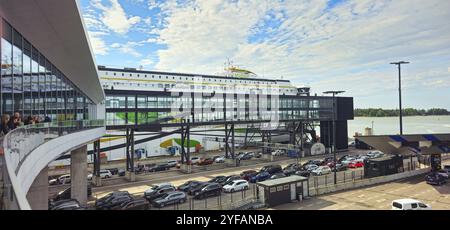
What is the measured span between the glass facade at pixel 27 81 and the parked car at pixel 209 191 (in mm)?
10704

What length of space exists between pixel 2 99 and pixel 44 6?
356 cm

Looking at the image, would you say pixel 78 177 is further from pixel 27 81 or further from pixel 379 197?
pixel 379 197

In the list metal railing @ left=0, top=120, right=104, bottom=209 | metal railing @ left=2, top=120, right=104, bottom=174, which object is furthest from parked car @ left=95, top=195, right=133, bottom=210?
metal railing @ left=2, top=120, right=104, bottom=174

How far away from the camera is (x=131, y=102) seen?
29.5 metres

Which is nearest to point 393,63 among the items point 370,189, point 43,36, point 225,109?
point 370,189

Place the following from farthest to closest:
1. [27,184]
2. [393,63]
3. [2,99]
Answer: [393,63], [2,99], [27,184]

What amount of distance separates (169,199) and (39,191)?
8389mm

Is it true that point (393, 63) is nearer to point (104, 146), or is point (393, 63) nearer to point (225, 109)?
point (225, 109)

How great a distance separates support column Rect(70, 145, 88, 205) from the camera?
19.8 m

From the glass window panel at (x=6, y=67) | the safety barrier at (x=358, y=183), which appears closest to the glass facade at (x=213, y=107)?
the safety barrier at (x=358, y=183)

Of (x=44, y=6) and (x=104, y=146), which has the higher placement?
(x=44, y=6)

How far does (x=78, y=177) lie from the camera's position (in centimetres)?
2009

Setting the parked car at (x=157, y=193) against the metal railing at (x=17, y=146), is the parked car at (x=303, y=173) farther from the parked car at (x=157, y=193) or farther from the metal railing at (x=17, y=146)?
the metal railing at (x=17, y=146)

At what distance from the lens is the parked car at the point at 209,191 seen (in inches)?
790
